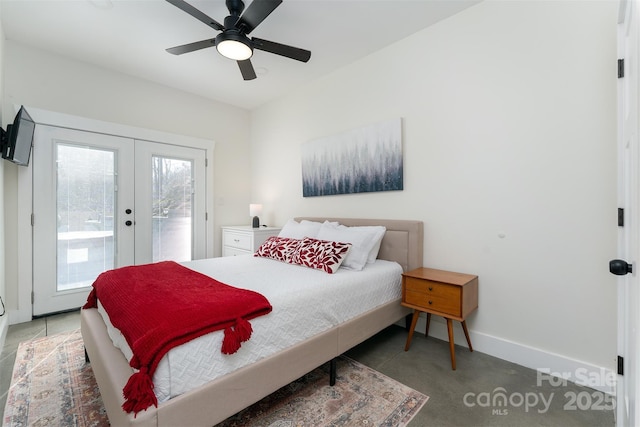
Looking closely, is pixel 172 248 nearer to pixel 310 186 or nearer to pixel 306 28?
pixel 310 186

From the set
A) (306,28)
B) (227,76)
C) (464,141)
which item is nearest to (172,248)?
(227,76)

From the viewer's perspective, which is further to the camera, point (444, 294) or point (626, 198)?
point (444, 294)

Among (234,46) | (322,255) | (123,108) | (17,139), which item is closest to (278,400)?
(322,255)

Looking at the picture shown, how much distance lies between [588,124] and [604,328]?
4.23 ft

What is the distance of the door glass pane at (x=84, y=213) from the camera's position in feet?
9.83

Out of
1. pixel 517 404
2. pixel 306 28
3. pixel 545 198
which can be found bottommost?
pixel 517 404

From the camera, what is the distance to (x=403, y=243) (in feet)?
8.45

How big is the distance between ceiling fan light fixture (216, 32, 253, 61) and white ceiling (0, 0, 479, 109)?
421mm

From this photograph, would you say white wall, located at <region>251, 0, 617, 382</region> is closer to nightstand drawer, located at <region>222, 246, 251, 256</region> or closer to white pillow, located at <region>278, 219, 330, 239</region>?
Answer: white pillow, located at <region>278, 219, 330, 239</region>

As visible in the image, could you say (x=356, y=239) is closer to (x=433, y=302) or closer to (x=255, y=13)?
(x=433, y=302)

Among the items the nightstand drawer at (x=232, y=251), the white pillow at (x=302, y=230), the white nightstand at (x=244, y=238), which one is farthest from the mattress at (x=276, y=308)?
the nightstand drawer at (x=232, y=251)

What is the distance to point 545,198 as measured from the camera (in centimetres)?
192

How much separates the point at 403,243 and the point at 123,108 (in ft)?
11.9

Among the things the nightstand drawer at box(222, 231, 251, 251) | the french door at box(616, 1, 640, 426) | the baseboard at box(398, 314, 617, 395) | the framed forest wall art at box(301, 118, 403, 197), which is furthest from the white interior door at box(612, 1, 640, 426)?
the nightstand drawer at box(222, 231, 251, 251)
